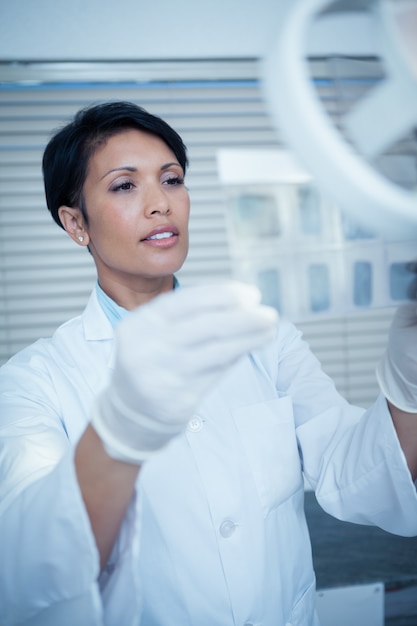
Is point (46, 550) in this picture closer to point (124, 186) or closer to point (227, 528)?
point (227, 528)

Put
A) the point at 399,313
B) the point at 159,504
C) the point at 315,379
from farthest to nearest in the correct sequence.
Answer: the point at 315,379 < the point at 159,504 < the point at 399,313

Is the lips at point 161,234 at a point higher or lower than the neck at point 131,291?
higher

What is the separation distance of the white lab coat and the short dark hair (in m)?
0.29

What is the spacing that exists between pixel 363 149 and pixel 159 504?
73 cm

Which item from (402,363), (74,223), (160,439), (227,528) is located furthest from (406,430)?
(74,223)

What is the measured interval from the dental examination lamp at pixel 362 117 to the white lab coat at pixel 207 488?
0.48 meters

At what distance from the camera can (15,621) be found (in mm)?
706

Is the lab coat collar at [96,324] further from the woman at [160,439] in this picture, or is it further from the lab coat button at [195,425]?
the lab coat button at [195,425]

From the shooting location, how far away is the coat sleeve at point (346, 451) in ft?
3.07

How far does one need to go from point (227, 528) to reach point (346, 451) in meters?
0.29

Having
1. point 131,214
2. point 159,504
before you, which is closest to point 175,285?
point 131,214

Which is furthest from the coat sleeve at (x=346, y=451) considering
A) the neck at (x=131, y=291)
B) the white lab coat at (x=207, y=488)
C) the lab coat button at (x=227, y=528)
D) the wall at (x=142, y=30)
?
the wall at (x=142, y=30)

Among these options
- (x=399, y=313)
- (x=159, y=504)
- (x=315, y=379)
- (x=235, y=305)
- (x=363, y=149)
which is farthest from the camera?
(x=315, y=379)

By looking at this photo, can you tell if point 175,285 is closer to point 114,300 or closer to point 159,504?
point 114,300
